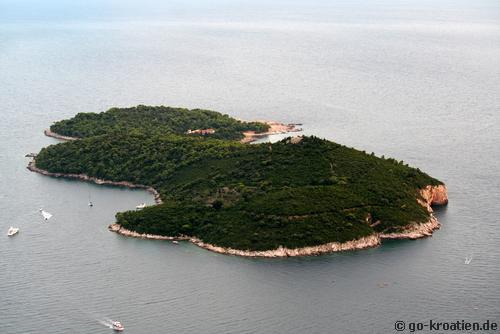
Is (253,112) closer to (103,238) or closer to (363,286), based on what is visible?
(103,238)

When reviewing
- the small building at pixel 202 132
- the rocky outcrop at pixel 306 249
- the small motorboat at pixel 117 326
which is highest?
the small building at pixel 202 132

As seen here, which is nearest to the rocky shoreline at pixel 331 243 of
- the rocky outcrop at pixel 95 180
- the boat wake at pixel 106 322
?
the rocky outcrop at pixel 95 180

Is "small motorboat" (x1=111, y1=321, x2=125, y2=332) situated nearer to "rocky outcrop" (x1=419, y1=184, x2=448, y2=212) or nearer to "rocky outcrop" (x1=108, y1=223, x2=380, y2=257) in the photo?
"rocky outcrop" (x1=108, y1=223, x2=380, y2=257)

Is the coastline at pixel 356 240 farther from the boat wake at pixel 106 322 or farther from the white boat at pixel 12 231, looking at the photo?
the boat wake at pixel 106 322

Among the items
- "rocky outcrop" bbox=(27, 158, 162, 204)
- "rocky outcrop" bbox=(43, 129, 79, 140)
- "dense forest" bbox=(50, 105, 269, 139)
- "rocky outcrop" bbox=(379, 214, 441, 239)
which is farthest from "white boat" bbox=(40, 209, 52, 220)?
"rocky outcrop" bbox=(379, 214, 441, 239)

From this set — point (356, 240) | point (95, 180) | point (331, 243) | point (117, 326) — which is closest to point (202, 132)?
point (95, 180)

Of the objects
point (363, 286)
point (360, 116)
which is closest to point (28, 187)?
point (363, 286)

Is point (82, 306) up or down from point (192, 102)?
down

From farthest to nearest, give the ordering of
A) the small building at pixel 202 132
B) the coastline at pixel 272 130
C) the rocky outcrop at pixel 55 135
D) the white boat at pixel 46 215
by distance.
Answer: the rocky outcrop at pixel 55 135
the coastline at pixel 272 130
the small building at pixel 202 132
the white boat at pixel 46 215
